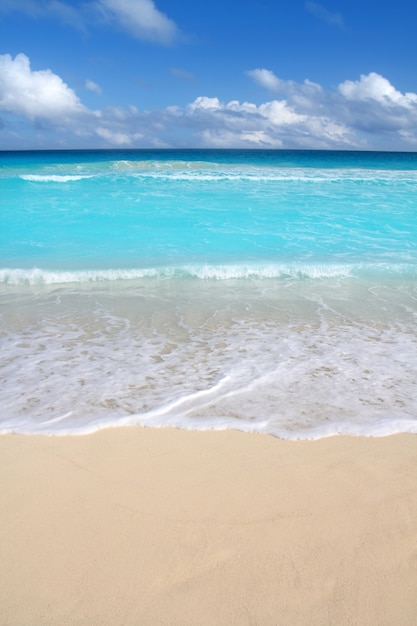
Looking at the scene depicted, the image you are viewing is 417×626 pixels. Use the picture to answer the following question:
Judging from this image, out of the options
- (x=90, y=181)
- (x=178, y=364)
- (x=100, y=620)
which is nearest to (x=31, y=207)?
(x=90, y=181)

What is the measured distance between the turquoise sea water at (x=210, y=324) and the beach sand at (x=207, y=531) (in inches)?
13.0

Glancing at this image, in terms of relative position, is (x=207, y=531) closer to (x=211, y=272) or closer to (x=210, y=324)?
(x=210, y=324)

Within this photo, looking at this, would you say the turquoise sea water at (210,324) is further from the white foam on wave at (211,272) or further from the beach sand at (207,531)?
the beach sand at (207,531)

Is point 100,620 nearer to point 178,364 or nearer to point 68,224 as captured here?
point 178,364

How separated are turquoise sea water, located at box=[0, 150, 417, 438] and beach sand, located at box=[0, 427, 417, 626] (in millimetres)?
330

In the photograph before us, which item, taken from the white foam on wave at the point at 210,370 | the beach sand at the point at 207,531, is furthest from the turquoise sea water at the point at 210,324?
the beach sand at the point at 207,531

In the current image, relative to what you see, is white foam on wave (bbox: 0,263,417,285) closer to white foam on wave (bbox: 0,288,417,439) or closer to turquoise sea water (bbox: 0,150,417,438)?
turquoise sea water (bbox: 0,150,417,438)

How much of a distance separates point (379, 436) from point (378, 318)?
9.44ft

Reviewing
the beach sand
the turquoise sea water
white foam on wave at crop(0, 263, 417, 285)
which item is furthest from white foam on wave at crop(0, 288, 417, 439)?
white foam on wave at crop(0, 263, 417, 285)

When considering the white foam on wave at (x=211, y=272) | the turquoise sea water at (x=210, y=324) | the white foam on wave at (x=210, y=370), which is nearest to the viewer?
the white foam on wave at (x=210, y=370)

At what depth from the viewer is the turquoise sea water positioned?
3727mm

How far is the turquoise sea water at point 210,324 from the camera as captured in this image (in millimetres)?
3727

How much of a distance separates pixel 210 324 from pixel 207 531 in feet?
11.3

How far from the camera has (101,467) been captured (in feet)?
9.69
